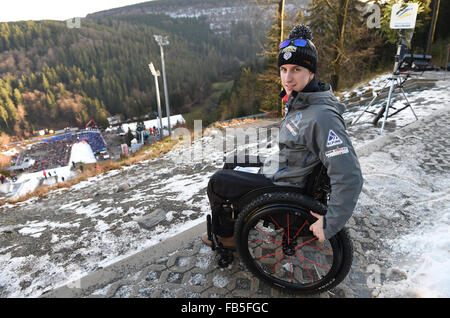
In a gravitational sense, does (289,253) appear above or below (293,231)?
below

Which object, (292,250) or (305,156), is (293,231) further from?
(305,156)

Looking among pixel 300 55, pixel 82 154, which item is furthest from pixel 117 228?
pixel 82 154

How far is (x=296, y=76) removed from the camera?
1.72 meters

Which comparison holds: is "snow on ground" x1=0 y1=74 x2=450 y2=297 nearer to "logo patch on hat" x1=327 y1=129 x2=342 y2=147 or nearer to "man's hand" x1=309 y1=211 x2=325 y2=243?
"man's hand" x1=309 y1=211 x2=325 y2=243

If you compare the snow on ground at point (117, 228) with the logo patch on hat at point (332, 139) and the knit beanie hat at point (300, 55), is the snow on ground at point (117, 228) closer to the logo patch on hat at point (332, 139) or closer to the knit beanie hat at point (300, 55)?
the logo patch on hat at point (332, 139)

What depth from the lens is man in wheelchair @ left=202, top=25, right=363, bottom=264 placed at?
144cm

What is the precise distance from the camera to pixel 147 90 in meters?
118

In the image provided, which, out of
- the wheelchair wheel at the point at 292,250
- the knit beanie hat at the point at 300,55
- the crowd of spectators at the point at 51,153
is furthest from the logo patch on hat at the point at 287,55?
the crowd of spectators at the point at 51,153

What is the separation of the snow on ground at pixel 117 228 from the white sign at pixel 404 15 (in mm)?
2363

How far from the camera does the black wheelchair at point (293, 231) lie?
1669 millimetres

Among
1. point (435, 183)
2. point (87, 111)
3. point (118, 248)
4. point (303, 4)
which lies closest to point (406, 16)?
point (435, 183)

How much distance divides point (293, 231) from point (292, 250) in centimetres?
22

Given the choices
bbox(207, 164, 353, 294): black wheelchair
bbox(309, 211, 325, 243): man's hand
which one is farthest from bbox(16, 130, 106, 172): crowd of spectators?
bbox(309, 211, 325, 243): man's hand
